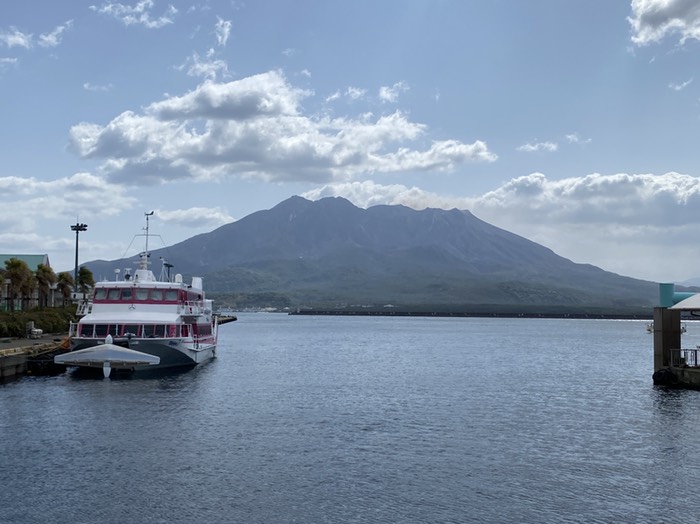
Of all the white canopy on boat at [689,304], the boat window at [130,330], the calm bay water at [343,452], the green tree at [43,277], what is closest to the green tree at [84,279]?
the green tree at [43,277]

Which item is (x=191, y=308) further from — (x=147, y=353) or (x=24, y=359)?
(x=24, y=359)

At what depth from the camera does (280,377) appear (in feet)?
242

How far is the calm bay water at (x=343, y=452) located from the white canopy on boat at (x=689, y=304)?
6.90 m

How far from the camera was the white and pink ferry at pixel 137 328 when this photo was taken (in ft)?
210

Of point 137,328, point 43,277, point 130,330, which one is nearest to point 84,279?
point 43,277

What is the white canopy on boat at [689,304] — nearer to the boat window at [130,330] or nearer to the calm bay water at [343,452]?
the calm bay water at [343,452]

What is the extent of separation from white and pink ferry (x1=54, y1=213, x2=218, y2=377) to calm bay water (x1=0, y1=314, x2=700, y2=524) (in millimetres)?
2261

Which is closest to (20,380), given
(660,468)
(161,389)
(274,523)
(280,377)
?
(161,389)

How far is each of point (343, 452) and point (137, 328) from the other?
117 feet

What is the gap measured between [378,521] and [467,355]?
8544cm

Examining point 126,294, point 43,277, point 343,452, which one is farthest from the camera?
point 43,277

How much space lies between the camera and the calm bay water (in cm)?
2762

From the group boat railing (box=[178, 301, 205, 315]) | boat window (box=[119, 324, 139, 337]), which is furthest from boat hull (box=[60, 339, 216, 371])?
boat railing (box=[178, 301, 205, 315])

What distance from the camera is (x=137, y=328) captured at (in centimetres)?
6688
